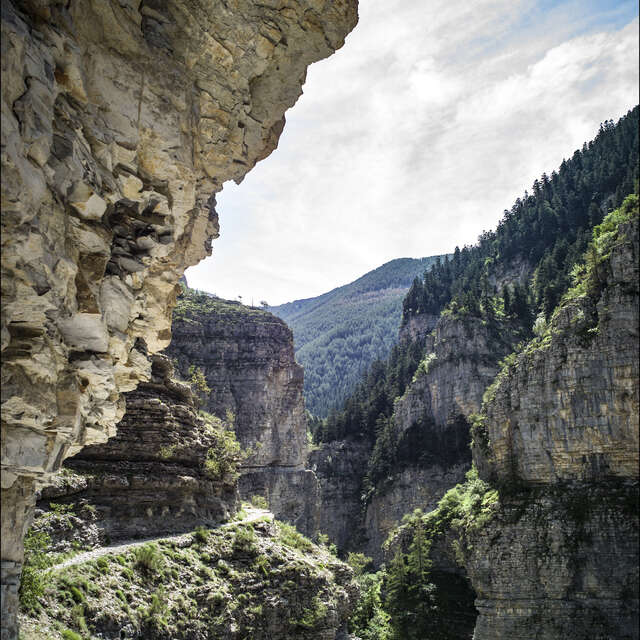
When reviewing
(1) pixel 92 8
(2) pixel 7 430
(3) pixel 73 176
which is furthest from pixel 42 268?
(1) pixel 92 8

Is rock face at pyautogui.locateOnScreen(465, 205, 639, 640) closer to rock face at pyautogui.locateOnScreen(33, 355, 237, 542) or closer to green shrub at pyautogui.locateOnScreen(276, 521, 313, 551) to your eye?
green shrub at pyautogui.locateOnScreen(276, 521, 313, 551)

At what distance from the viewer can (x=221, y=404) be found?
86.4 metres

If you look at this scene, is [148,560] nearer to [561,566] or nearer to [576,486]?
[561,566]

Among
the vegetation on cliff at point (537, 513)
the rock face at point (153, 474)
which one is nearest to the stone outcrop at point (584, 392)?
the vegetation on cliff at point (537, 513)

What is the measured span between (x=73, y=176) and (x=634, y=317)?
126 feet

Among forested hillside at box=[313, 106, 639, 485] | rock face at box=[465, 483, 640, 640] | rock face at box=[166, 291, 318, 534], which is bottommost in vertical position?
rock face at box=[465, 483, 640, 640]

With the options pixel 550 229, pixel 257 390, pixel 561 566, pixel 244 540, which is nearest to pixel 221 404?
pixel 257 390

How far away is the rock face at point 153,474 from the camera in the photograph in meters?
31.9

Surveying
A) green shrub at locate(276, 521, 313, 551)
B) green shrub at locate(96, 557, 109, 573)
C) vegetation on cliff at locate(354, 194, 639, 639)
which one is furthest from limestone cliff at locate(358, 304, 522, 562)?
green shrub at locate(96, 557, 109, 573)

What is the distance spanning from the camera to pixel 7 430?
11.6 meters

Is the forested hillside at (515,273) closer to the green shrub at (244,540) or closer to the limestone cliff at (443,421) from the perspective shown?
the limestone cliff at (443,421)

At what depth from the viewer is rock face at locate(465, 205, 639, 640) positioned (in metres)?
38.4

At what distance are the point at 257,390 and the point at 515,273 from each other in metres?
48.5

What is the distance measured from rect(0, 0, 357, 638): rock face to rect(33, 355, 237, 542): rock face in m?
15.6
